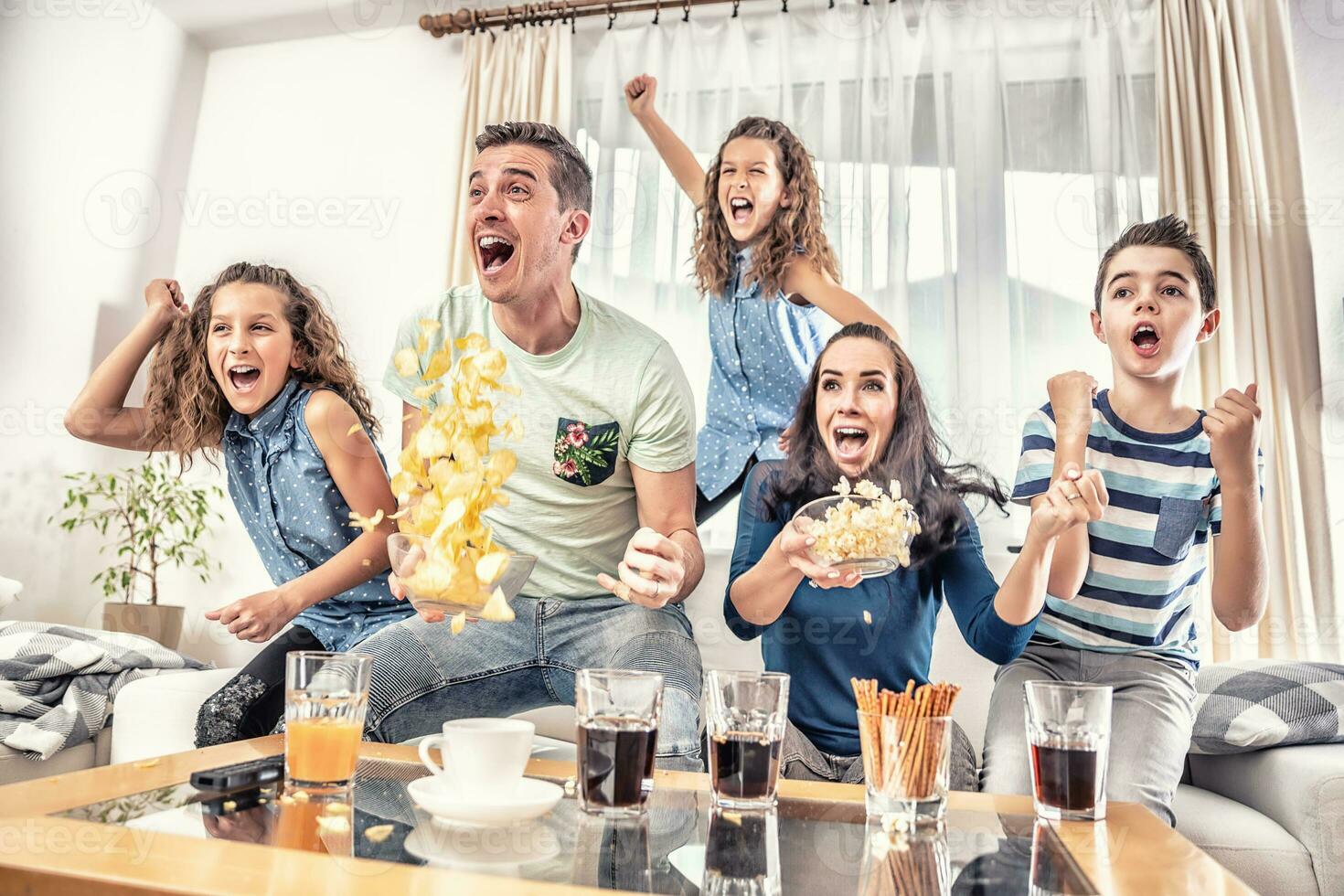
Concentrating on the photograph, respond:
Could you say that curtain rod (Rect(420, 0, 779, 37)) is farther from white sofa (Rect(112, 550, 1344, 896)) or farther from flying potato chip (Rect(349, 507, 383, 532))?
flying potato chip (Rect(349, 507, 383, 532))

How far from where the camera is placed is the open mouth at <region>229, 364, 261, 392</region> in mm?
2070

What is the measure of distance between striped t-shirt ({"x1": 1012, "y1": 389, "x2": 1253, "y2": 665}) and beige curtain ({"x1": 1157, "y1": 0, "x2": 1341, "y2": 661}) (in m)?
0.58

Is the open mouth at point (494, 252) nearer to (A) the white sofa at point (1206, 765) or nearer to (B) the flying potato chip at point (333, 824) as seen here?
(A) the white sofa at point (1206, 765)

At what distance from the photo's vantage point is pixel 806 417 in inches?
82.9

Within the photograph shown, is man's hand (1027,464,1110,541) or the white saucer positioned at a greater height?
man's hand (1027,464,1110,541)

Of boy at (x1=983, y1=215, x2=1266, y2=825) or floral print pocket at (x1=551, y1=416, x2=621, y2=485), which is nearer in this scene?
boy at (x1=983, y1=215, x2=1266, y2=825)

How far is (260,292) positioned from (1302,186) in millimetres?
2403

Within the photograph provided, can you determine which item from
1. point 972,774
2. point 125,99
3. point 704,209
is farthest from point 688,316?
point 125,99

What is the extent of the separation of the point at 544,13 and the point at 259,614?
196 cm

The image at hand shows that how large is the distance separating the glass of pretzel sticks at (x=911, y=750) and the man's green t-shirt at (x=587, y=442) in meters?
0.98

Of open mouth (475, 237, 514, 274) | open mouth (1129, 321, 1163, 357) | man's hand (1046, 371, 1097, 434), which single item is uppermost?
open mouth (475, 237, 514, 274)

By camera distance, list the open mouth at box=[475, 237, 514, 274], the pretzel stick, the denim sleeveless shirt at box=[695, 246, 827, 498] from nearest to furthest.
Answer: the pretzel stick < the open mouth at box=[475, 237, 514, 274] < the denim sleeveless shirt at box=[695, 246, 827, 498]

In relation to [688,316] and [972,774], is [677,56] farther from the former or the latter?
[972,774]

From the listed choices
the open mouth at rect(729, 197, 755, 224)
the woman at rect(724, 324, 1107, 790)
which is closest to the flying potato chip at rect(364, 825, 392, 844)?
the woman at rect(724, 324, 1107, 790)
